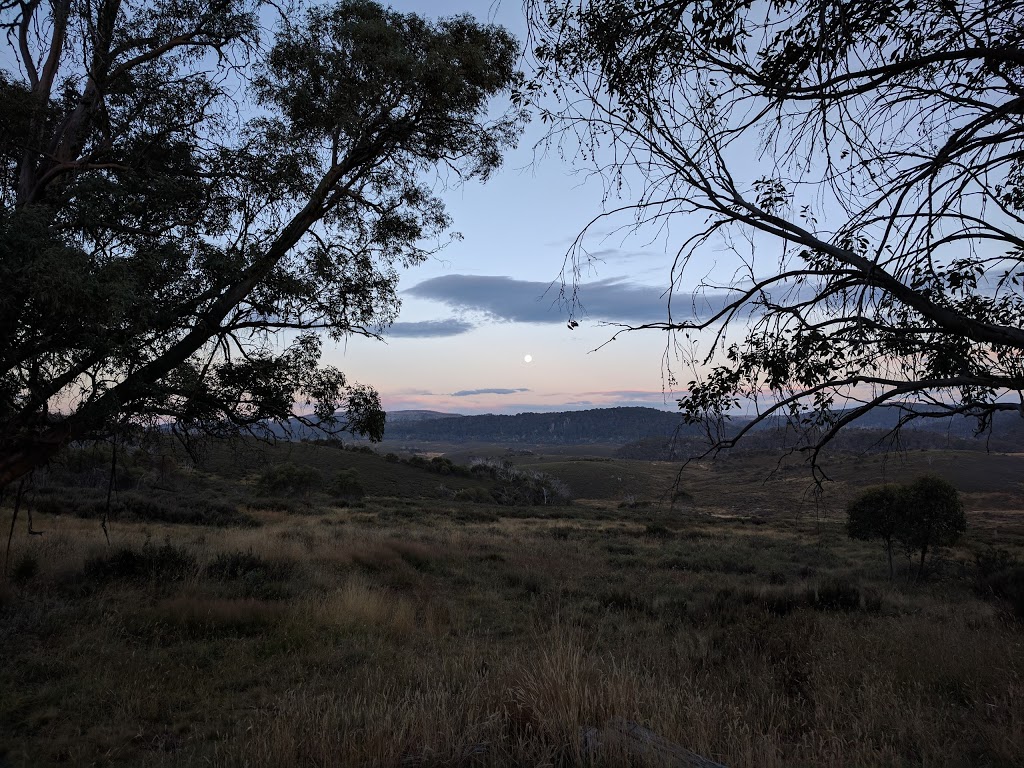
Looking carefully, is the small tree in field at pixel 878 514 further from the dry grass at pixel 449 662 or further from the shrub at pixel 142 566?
the shrub at pixel 142 566

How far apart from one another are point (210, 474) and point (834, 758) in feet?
165

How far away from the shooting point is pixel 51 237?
6.49m

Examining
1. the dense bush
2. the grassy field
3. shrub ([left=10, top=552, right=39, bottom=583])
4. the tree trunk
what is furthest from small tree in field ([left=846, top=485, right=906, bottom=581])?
the dense bush

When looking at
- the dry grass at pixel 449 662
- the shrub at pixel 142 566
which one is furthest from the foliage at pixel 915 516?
the shrub at pixel 142 566

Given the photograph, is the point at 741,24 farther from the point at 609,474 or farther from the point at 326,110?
the point at 609,474

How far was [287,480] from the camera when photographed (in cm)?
4216

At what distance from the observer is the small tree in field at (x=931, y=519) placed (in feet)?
63.7

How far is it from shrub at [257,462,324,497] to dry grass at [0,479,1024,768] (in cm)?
2655

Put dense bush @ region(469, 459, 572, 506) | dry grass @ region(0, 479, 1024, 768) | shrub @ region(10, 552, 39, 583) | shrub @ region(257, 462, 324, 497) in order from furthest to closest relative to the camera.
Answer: dense bush @ region(469, 459, 572, 506)
shrub @ region(257, 462, 324, 497)
shrub @ region(10, 552, 39, 583)
dry grass @ region(0, 479, 1024, 768)

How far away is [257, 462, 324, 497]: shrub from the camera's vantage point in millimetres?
41469

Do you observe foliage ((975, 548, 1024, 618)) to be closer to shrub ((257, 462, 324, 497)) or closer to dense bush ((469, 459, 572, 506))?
shrub ((257, 462, 324, 497))

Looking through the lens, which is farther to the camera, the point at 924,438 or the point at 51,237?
the point at 924,438

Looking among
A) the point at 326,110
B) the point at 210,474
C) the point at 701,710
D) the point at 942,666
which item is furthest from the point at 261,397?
the point at 210,474

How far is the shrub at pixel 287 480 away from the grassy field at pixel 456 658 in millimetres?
23636
